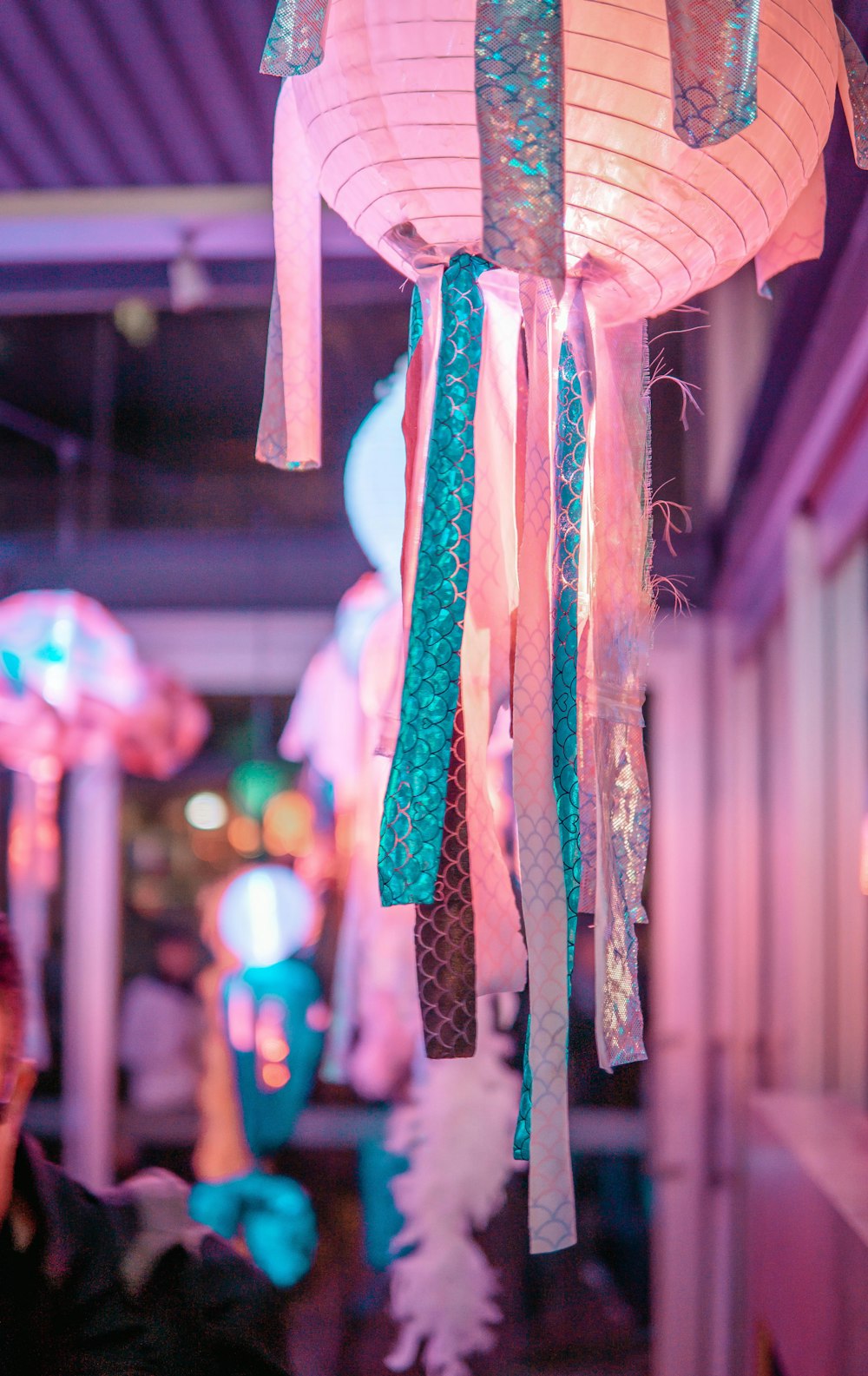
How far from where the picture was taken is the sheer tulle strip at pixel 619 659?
0.79 meters

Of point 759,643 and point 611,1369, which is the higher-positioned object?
point 759,643

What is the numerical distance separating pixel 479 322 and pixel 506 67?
18 cm

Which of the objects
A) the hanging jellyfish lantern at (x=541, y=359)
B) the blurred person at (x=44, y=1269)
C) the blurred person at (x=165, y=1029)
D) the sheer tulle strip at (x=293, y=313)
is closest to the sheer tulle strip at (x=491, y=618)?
the hanging jellyfish lantern at (x=541, y=359)

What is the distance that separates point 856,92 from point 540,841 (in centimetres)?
61

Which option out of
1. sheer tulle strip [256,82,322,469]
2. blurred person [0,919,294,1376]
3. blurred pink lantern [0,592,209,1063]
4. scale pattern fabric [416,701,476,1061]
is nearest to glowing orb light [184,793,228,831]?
blurred pink lantern [0,592,209,1063]

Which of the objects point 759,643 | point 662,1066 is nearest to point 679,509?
point 759,643

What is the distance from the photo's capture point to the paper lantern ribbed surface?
29.2 inches

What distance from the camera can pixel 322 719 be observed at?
112 inches

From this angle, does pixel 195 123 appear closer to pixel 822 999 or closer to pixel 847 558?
pixel 847 558

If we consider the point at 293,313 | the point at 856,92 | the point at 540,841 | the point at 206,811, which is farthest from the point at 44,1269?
the point at 206,811

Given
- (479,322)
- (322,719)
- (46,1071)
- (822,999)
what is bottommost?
(46,1071)

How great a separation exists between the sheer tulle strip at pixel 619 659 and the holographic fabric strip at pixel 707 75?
0.20m

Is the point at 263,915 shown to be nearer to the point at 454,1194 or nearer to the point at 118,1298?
the point at 454,1194

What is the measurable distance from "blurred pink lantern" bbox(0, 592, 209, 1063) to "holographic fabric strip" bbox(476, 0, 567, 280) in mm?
2060
